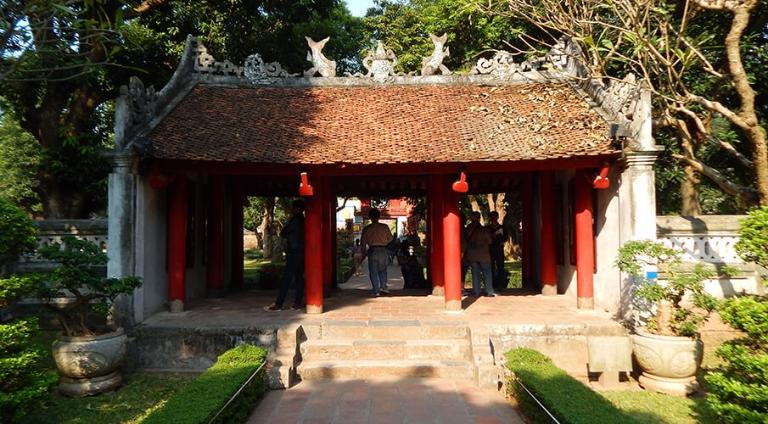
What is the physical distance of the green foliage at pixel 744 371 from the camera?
425 cm

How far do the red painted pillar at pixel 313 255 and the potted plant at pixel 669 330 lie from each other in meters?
4.64

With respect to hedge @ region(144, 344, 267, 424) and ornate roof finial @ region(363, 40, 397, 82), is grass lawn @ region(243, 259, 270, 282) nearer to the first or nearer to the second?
ornate roof finial @ region(363, 40, 397, 82)

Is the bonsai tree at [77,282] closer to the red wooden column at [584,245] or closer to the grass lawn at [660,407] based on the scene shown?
the grass lawn at [660,407]

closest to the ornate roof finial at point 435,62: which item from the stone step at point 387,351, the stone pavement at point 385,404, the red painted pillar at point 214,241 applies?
the red painted pillar at point 214,241

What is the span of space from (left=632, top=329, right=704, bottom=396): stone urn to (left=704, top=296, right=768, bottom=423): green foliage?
2.93 ft

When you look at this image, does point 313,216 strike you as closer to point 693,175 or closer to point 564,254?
point 564,254

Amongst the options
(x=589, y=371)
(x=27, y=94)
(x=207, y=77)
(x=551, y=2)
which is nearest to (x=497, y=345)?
(x=589, y=371)

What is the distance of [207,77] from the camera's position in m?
10.5

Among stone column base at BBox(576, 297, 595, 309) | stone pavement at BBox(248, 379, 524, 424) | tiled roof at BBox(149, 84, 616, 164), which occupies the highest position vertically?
tiled roof at BBox(149, 84, 616, 164)

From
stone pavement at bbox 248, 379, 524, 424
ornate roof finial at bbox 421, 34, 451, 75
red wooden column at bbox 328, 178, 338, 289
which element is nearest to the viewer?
stone pavement at bbox 248, 379, 524, 424

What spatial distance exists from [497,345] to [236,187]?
7.48m

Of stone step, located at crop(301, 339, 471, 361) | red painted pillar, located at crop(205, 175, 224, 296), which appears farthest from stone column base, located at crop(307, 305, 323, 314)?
red painted pillar, located at crop(205, 175, 224, 296)

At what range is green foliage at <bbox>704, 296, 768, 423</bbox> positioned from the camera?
425cm

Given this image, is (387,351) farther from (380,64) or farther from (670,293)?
(380,64)
